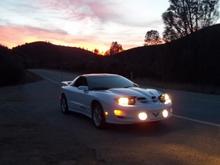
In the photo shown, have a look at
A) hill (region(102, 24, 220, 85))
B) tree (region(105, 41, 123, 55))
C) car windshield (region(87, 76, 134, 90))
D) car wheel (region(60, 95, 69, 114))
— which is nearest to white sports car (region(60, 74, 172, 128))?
car windshield (region(87, 76, 134, 90))

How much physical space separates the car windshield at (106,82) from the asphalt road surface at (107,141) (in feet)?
3.45

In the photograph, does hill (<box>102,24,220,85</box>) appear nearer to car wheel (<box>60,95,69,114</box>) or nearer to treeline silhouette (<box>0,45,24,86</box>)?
treeline silhouette (<box>0,45,24,86</box>)

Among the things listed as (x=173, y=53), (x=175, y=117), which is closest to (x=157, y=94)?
(x=175, y=117)

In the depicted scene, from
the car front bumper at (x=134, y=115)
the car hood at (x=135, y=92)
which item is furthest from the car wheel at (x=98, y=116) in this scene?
the car hood at (x=135, y=92)

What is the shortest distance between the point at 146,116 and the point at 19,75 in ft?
97.2

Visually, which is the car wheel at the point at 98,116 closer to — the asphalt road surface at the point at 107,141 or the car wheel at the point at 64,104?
the asphalt road surface at the point at 107,141

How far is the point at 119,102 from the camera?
1038 centimetres

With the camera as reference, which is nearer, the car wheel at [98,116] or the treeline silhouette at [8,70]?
the car wheel at [98,116]

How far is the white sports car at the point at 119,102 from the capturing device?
33.6 feet

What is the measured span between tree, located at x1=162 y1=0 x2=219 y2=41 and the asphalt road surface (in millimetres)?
53614

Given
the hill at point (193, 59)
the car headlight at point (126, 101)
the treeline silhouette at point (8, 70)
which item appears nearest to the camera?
the car headlight at point (126, 101)

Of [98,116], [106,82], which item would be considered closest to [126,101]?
[98,116]

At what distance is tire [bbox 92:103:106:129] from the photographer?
10.8 m

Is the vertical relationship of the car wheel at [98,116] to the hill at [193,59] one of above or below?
below
